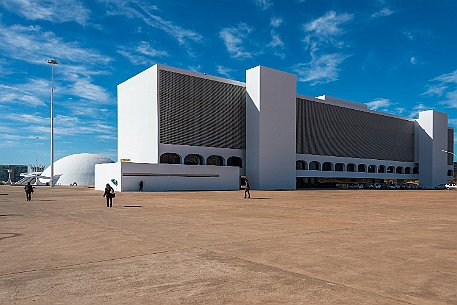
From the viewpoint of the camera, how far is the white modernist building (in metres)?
53.7

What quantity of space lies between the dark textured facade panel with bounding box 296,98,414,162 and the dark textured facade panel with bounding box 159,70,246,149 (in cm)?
1517

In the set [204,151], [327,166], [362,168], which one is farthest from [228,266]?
[362,168]

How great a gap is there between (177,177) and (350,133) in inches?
2009

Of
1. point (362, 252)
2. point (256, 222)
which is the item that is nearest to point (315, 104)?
point (256, 222)

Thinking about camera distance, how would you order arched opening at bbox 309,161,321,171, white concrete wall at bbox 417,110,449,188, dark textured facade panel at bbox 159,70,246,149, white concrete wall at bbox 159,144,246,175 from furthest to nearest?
1. white concrete wall at bbox 417,110,449,188
2. arched opening at bbox 309,161,321,171
3. dark textured facade panel at bbox 159,70,246,149
4. white concrete wall at bbox 159,144,246,175

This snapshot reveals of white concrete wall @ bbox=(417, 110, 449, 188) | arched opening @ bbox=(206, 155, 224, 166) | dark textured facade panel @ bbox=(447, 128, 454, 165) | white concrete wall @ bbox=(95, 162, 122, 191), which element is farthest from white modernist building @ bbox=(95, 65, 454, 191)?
dark textured facade panel @ bbox=(447, 128, 454, 165)

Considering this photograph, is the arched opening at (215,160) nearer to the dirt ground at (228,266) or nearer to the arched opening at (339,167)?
the arched opening at (339,167)

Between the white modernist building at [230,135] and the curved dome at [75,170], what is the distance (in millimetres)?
40352

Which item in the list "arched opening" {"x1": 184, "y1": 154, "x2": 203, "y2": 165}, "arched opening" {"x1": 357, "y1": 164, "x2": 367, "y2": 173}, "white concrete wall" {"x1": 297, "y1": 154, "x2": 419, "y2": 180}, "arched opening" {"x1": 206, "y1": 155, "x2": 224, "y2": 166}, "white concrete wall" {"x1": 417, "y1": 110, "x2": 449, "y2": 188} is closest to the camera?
"arched opening" {"x1": 184, "y1": 154, "x2": 203, "y2": 165}

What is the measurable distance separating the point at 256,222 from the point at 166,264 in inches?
300

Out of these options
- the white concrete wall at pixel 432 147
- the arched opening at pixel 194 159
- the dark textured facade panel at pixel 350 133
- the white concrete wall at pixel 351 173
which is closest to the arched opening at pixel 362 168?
the white concrete wall at pixel 351 173

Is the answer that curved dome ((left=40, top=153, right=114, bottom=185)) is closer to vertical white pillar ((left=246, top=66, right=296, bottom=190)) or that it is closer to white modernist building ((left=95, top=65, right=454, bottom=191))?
white modernist building ((left=95, top=65, right=454, bottom=191))

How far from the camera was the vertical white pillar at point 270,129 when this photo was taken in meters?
63.0

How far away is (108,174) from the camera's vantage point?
48594 mm
